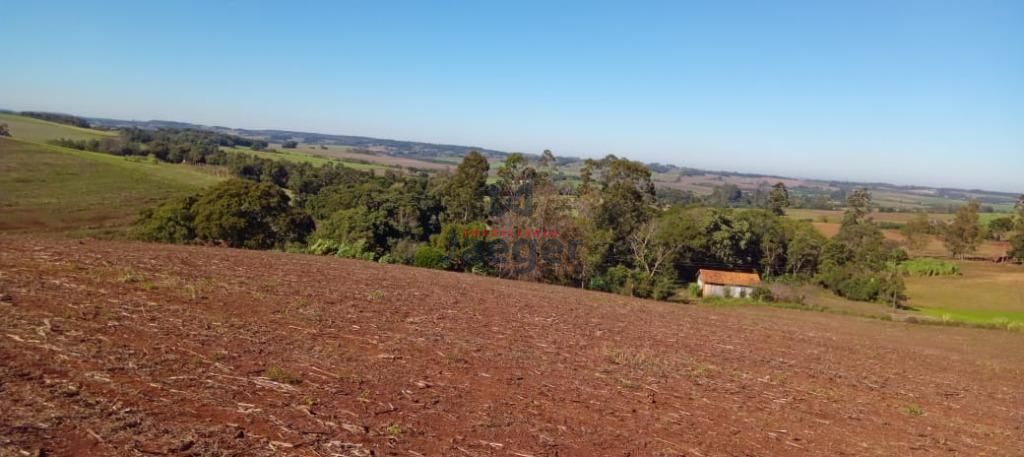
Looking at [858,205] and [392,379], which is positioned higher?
[858,205]

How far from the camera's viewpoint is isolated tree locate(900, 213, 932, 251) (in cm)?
7788

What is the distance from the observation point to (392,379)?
7.86 m

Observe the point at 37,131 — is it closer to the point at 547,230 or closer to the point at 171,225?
the point at 171,225

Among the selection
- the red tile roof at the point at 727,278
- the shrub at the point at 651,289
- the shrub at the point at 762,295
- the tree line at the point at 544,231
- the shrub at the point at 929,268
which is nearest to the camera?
the tree line at the point at 544,231

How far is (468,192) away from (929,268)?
2096 inches

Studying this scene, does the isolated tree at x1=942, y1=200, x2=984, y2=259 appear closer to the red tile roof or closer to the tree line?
the tree line

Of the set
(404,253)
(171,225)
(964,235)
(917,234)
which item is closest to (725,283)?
(404,253)

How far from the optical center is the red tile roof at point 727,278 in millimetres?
50531

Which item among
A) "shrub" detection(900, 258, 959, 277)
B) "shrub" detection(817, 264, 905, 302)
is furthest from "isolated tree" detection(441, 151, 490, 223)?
"shrub" detection(900, 258, 959, 277)

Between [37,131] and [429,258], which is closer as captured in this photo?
[429,258]

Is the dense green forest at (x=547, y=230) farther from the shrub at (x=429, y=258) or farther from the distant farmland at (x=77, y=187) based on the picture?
the distant farmland at (x=77, y=187)

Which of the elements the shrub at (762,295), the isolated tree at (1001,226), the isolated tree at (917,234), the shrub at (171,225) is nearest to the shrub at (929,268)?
the isolated tree at (917,234)

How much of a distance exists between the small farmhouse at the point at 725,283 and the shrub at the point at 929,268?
25159mm

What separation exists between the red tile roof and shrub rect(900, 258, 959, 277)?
24422 mm
